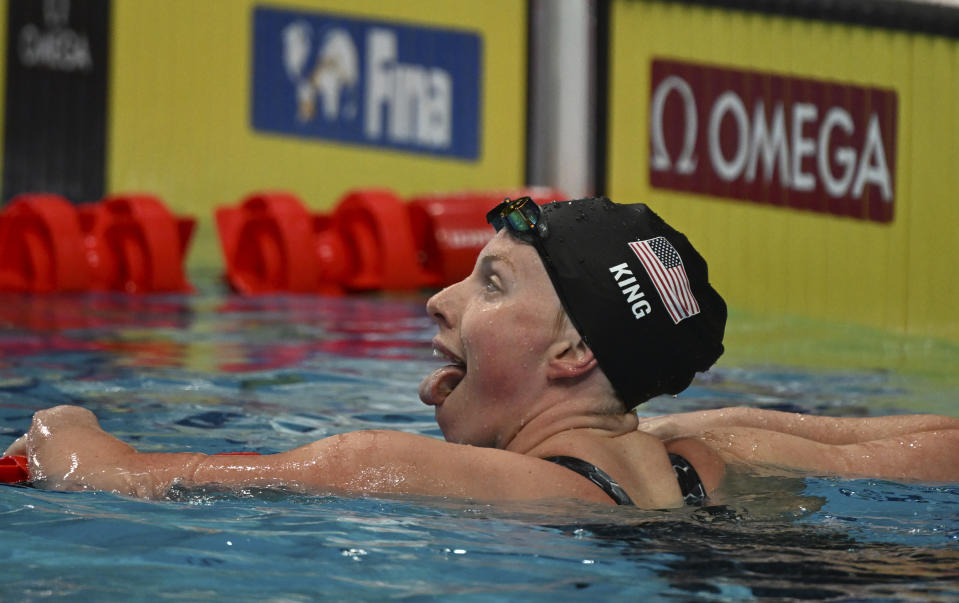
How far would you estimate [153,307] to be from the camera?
7543 millimetres

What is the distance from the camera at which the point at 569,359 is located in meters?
2.56

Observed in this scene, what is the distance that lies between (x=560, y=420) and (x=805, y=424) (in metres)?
0.83

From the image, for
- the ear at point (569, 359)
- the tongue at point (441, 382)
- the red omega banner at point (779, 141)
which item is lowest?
the tongue at point (441, 382)

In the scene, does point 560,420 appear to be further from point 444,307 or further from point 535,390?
point 444,307

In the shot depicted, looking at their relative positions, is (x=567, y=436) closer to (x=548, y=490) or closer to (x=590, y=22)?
(x=548, y=490)

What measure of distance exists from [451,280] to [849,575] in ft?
22.6

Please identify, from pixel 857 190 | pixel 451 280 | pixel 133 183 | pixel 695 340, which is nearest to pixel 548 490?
pixel 695 340

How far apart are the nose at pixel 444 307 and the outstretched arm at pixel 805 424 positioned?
0.63 m

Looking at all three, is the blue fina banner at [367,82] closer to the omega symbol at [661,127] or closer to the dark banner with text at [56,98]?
the dark banner with text at [56,98]

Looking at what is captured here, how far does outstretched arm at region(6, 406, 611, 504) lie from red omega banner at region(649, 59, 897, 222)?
823 cm

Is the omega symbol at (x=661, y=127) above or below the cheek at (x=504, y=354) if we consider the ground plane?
above

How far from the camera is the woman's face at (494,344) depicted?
2.55 m

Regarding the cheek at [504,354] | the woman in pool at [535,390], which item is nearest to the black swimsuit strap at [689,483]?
the woman in pool at [535,390]

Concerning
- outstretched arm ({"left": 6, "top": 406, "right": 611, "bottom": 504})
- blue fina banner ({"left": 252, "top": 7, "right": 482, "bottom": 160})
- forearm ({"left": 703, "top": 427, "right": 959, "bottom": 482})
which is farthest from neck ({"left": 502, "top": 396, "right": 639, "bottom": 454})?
blue fina banner ({"left": 252, "top": 7, "right": 482, "bottom": 160})
